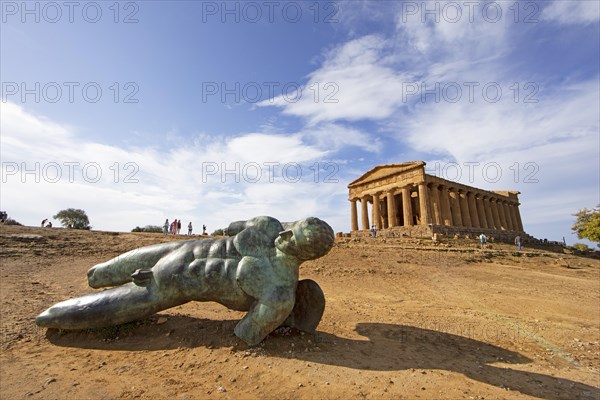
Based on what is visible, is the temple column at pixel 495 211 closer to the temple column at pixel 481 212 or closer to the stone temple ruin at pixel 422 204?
the stone temple ruin at pixel 422 204

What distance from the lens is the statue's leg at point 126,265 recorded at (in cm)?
463

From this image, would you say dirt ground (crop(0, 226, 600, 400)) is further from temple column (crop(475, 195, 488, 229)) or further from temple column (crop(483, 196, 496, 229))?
temple column (crop(483, 196, 496, 229))

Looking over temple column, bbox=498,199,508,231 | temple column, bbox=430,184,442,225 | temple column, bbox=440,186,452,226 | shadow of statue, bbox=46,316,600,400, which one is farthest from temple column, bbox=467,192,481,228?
shadow of statue, bbox=46,316,600,400

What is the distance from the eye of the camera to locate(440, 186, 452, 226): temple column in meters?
34.3

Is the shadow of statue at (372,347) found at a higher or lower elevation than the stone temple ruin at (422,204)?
lower

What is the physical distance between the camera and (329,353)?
4090 millimetres

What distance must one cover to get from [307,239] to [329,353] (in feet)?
5.14

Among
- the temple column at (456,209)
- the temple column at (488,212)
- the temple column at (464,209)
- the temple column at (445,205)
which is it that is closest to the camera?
the temple column at (445,205)

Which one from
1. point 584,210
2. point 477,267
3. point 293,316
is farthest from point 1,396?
A: point 584,210

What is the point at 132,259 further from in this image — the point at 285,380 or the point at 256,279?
the point at 285,380

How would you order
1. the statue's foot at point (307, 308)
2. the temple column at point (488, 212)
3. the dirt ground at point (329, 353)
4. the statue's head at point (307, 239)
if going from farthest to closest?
the temple column at point (488, 212) < the statue's foot at point (307, 308) < the statue's head at point (307, 239) < the dirt ground at point (329, 353)

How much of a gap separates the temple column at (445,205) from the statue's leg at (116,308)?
115 ft

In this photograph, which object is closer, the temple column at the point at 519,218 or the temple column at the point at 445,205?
the temple column at the point at 445,205

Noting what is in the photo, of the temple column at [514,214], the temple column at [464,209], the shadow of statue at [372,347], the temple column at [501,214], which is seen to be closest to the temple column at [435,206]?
the temple column at [464,209]
